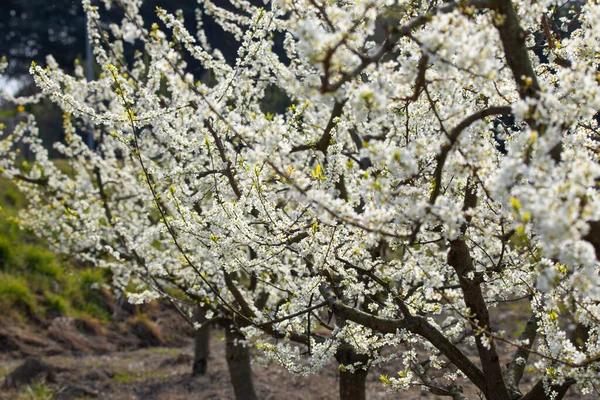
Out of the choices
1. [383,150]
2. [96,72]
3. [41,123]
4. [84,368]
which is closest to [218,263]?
[383,150]

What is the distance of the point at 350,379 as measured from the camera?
518 centimetres

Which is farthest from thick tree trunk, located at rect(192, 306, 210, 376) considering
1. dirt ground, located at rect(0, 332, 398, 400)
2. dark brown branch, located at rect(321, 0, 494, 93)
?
dark brown branch, located at rect(321, 0, 494, 93)

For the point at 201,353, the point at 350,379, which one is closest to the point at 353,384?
the point at 350,379

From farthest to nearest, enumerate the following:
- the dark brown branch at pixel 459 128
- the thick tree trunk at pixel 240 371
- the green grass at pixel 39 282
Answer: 1. the green grass at pixel 39 282
2. the thick tree trunk at pixel 240 371
3. the dark brown branch at pixel 459 128

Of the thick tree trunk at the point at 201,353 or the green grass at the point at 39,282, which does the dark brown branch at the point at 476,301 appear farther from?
the green grass at the point at 39,282

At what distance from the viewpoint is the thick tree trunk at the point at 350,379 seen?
5113mm

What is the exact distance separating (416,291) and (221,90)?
2.00 meters

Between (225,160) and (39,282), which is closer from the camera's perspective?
(225,160)

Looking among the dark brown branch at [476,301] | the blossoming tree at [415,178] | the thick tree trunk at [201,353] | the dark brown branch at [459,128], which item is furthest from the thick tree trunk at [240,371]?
the dark brown branch at [459,128]

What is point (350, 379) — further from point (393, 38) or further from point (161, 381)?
point (161, 381)

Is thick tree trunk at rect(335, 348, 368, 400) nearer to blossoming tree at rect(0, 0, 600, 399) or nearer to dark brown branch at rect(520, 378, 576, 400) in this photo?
blossoming tree at rect(0, 0, 600, 399)

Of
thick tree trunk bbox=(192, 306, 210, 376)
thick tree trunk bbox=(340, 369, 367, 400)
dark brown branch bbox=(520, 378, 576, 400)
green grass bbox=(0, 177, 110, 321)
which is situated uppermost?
green grass bbox=(0, 177, 110, 321)

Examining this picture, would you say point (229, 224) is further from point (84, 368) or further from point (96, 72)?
point (96, 72)

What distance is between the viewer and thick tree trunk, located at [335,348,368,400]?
16.8 ft
